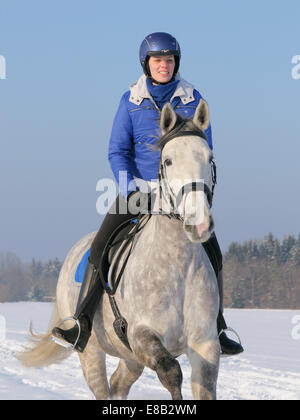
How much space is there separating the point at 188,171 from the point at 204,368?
154cm

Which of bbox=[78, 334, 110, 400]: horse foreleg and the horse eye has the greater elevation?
the horse eye

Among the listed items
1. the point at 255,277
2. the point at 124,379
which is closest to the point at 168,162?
the point at 124,379

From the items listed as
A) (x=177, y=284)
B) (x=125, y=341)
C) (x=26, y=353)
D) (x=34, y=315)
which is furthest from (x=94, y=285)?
(x=34, y=315)

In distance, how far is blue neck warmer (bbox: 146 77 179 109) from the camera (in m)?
5.81

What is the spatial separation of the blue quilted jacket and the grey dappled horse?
2.15ft

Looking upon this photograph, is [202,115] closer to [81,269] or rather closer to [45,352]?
[81,269]

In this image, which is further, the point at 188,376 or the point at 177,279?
the point at 188,376

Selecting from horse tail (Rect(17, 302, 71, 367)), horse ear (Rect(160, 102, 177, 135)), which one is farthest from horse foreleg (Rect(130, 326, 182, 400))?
horse tail (Rect(17, 302, 71, 367))

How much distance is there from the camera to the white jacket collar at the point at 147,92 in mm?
5789

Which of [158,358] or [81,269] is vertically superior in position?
[81,269]

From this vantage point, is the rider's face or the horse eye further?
the rider's face

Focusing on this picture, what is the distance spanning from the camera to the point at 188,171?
180 inches

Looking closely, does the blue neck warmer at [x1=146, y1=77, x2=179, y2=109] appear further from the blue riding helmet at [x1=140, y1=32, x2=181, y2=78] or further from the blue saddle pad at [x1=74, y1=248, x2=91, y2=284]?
the blue saddle pad at [x1=74, y1=248, x2=91, y2=284]
